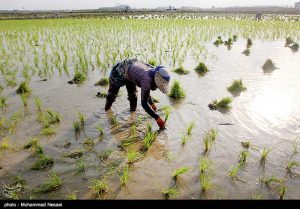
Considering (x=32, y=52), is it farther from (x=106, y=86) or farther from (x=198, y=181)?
(x=198, y=181)

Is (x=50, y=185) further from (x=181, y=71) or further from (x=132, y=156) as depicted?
(x=181, y=71)

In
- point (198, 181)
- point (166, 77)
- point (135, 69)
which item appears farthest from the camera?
point (135, 69)

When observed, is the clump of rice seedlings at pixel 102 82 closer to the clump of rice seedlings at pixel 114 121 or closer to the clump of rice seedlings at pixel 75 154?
the clump of rice seedlings at pixel 114 121

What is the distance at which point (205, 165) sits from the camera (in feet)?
11.5

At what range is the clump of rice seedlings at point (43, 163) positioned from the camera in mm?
3519

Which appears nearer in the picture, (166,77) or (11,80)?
(166,77)

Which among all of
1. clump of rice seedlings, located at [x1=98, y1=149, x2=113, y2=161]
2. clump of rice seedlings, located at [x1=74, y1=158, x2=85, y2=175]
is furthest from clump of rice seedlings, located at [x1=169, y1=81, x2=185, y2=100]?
clump of rice seedlings, located at [x1=74, y1=158, x2=85, y2=175]

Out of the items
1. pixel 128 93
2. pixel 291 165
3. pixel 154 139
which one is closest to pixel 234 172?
pixel 291 165

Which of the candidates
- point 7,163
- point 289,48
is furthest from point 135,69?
point 289,48

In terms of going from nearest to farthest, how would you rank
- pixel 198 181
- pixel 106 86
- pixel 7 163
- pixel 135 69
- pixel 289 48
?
pixel 198 181 < pixel 7 163 < pixel 135 69 < pixel 106 86 < pixel 289 48

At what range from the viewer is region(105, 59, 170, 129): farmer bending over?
13.2ft

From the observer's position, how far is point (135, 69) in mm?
4406

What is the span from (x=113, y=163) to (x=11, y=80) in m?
4.68

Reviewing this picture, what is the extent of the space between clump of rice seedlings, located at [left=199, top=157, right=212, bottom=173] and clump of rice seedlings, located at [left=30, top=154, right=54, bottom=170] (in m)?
1.85
